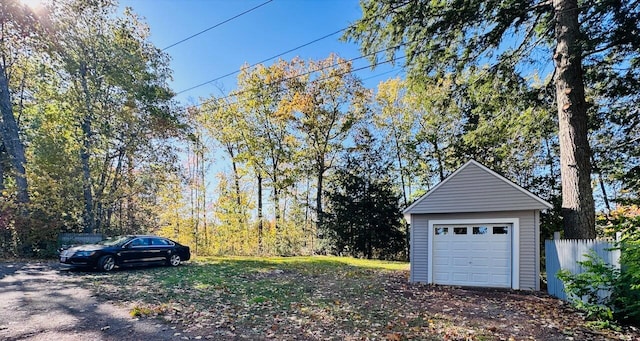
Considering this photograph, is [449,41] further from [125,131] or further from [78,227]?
[78,227]

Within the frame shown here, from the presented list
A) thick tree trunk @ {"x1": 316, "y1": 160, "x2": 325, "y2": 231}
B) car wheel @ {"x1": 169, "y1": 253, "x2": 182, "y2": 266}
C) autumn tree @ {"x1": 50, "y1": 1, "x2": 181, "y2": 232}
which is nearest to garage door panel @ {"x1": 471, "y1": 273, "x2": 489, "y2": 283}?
car wheel @ {"x1": 169, "y1": 253, "x2": 182, "y2": 266}

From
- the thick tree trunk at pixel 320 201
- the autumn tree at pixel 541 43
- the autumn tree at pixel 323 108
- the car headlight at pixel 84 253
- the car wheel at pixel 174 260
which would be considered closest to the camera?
the autumn tree at pixel 541 43

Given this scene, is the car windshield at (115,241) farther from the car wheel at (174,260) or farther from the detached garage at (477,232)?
the detached garage at (477,232)

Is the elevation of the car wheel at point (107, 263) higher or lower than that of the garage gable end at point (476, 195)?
lower

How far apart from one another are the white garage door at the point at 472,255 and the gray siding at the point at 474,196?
1.91 feet

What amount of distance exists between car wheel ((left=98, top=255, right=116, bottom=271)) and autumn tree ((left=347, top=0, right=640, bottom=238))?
10174 millimetres

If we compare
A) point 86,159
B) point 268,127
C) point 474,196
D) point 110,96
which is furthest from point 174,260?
point 268,127

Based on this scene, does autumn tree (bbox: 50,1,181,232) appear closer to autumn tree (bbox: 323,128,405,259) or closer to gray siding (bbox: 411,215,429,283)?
autumn tree (bbox: 323,128,405,259)

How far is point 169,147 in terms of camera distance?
17.3 metres

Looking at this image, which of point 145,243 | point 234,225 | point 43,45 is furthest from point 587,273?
point 43,45

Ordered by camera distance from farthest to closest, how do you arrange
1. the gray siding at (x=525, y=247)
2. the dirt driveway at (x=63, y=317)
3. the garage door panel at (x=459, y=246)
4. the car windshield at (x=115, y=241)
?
the car windshield at (x=115, y=241) → the garage door panel at (x=459, y=246) → the gray siding at (x=525, y=247) → the dirt driveway at (x=63, y=317)

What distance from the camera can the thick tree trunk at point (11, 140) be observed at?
13.8 metres

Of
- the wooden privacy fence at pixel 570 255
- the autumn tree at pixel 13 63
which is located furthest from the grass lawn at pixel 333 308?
the autumn tree at pixel 13 63

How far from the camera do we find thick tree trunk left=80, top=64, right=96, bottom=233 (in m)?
14.7
